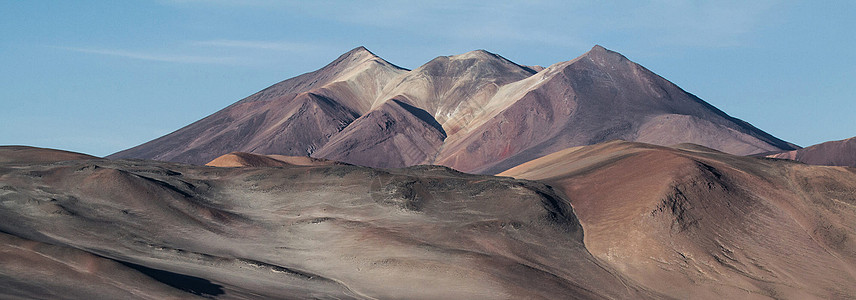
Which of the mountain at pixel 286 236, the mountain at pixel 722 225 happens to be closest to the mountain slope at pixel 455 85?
the mountain at pixel 722 225

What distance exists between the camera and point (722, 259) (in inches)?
1416

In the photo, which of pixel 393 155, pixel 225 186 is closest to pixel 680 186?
pixel 225 186

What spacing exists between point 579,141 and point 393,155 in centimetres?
2494

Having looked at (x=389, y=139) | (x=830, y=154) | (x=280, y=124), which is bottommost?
(x=830, y=154)

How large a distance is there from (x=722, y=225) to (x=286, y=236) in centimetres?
1830

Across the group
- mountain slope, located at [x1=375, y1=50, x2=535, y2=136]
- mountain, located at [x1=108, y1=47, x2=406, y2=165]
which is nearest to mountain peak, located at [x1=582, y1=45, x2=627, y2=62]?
mountain slope, located at [x1=375, y1=50, x2=535, y2=136]

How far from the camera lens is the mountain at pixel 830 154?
89688mm

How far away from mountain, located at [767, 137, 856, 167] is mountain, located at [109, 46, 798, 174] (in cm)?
712

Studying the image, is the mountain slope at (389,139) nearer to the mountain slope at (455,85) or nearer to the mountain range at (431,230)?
the mountain slope at (455,85)

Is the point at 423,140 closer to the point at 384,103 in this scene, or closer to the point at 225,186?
the point at 384,103

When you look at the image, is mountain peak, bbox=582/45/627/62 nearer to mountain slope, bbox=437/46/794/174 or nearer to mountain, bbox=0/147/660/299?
mountain slope, bbox=437/46/794/174

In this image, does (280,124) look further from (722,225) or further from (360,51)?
(722,225)

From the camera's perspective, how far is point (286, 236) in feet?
118

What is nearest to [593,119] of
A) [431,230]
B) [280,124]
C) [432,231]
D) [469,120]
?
[469,120]
